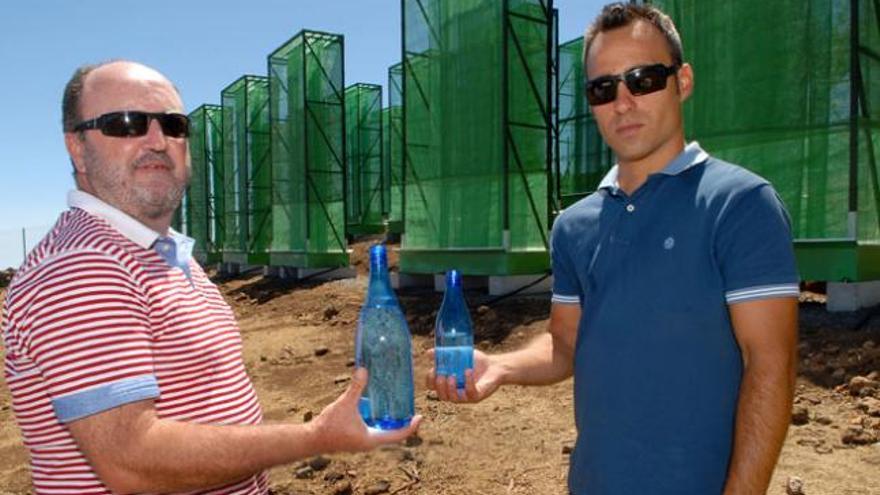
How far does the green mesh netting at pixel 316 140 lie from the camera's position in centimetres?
2158

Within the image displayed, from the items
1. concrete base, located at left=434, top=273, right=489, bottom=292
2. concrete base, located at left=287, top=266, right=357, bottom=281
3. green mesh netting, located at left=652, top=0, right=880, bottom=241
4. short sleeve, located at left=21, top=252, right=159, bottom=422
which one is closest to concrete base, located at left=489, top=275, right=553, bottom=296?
concrete base, located at left=434, top=273, right=489, bottom=292

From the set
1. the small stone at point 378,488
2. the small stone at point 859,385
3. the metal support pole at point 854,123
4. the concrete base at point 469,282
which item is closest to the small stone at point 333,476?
the small stone at point 378,488

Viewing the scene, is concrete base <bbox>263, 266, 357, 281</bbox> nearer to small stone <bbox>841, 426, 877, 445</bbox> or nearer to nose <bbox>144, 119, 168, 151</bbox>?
small stone <bbox>841, 426, 877, 445</bbox>

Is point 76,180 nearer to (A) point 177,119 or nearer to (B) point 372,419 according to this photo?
(A) point 177,119

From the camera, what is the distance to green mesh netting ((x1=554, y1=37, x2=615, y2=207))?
949 inches

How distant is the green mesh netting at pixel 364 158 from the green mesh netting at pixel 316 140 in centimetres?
912

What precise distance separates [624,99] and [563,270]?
0.69 metres

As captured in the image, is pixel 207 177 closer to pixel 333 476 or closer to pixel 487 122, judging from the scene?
pixel 487 122

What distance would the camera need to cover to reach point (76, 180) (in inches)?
87.4

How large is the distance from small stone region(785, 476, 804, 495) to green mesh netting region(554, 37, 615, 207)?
755 inches

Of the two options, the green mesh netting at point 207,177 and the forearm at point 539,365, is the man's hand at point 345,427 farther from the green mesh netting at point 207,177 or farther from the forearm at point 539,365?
the green mesh netting at point 207,177

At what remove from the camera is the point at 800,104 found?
31.5ft

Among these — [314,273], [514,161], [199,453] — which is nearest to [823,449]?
[199,453]

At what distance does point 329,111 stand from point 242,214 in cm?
806
